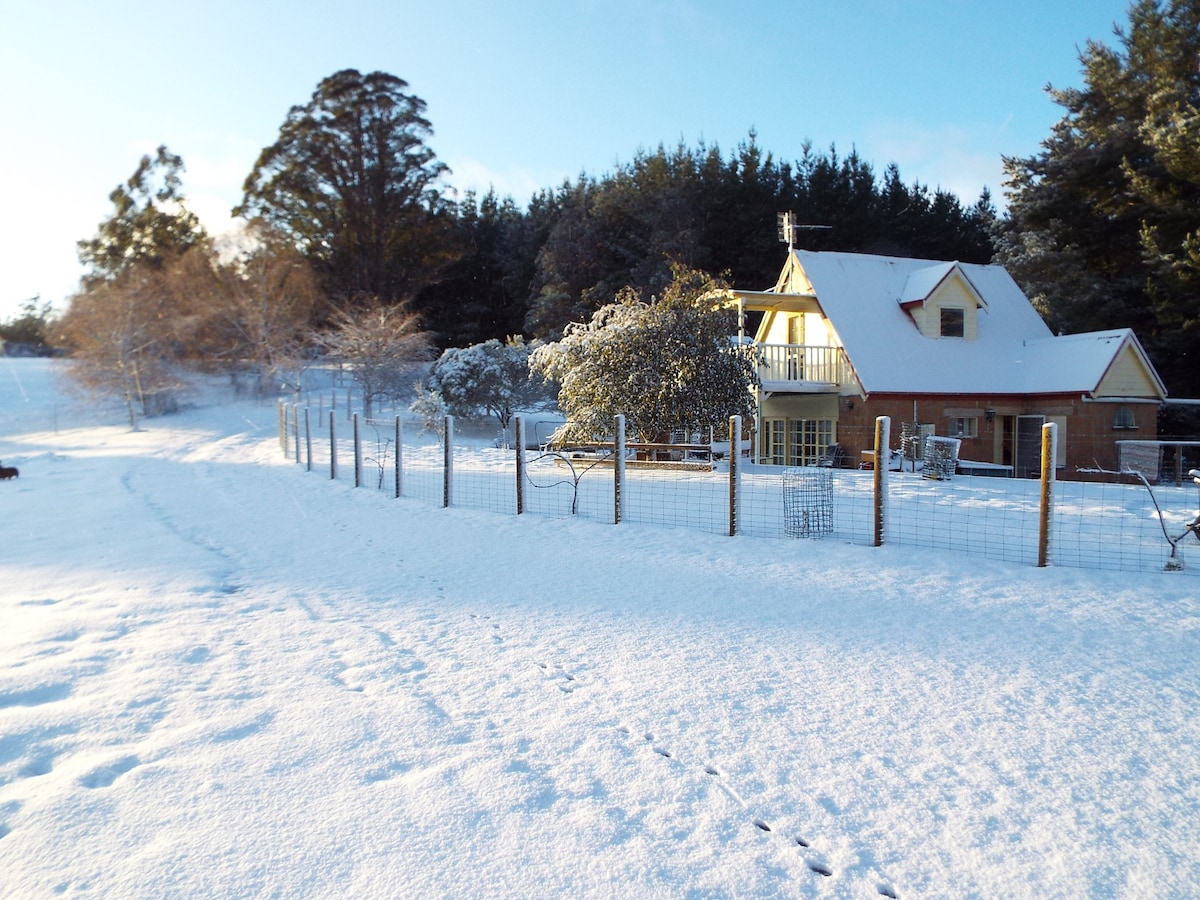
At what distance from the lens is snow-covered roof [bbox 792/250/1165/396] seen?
816 inches

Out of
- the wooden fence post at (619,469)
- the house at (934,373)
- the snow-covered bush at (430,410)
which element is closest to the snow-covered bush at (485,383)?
the snow-covered bush at (430,410)

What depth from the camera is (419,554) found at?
8.78m

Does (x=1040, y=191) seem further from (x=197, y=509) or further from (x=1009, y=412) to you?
(x=197, y=509)

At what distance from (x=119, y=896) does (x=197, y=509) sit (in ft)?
36.6

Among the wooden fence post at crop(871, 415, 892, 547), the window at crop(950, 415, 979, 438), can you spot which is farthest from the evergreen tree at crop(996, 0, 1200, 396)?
the wooden fence post at crop(871, 415, 892, 547)

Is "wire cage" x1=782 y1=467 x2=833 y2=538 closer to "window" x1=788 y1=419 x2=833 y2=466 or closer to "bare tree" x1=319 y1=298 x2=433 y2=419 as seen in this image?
"window" x1=788 y1=419 x2=833 y2=466

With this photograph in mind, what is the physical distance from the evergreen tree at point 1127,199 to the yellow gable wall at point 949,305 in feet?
24.3

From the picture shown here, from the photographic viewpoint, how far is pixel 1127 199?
99.1 feet

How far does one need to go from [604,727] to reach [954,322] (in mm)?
21540

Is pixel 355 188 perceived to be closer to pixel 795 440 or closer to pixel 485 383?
pixel 485 383

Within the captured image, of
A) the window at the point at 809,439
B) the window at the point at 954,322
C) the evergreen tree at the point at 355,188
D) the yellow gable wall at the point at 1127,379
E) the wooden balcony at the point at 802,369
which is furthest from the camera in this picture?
the evergreen tree at the point at 355,188

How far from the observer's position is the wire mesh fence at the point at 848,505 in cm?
836

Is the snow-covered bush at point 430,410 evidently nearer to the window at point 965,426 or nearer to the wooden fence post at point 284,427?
the wooden fence post at point 284,427

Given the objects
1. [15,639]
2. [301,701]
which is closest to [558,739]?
[301,701]
